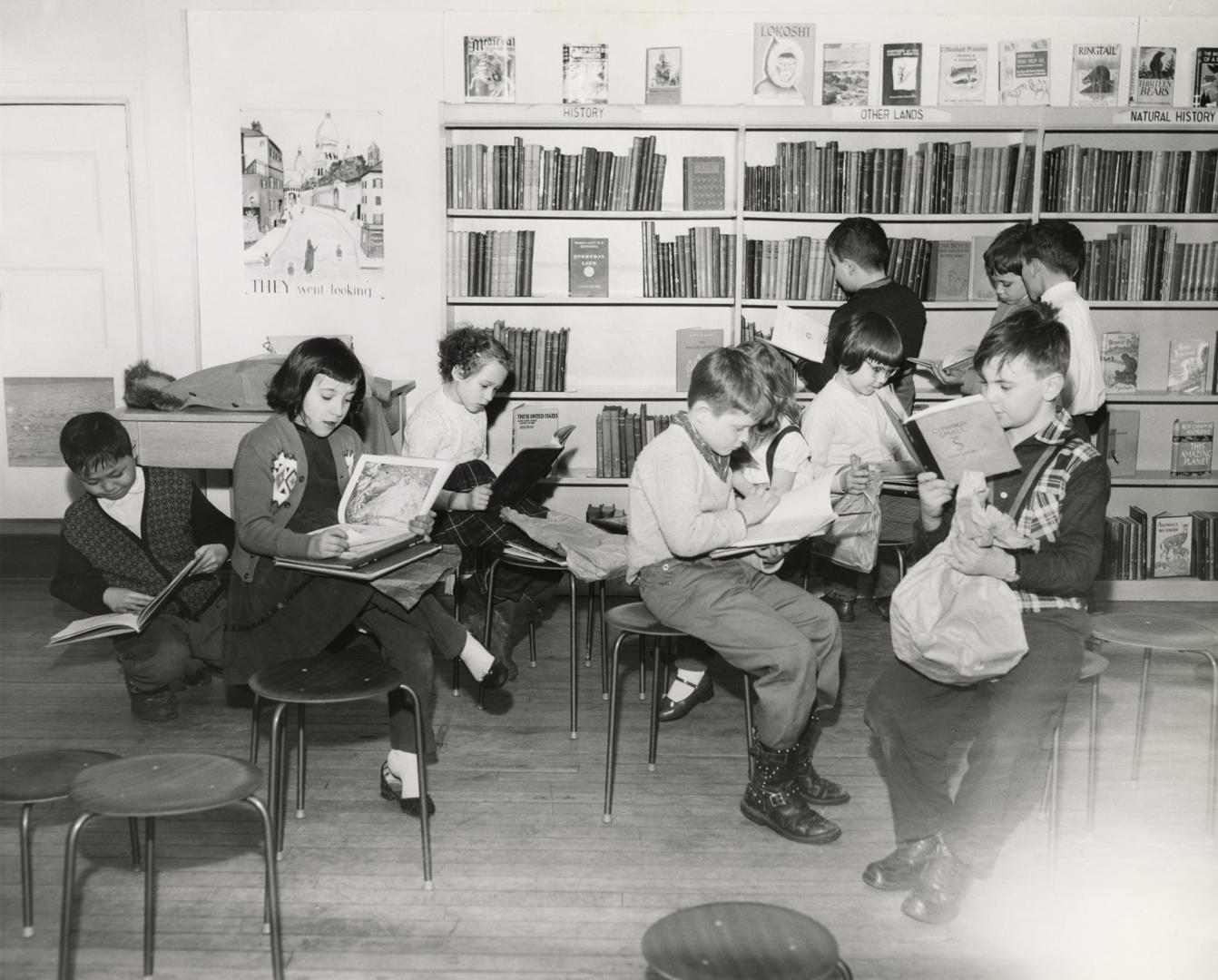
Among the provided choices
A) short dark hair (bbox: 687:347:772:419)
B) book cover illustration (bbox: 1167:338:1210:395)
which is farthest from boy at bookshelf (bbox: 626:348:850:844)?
book cover illustration (bbox: 1167:338:1210:395)

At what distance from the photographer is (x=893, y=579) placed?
16.3ft

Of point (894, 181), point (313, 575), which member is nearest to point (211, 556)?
point (313, 575)

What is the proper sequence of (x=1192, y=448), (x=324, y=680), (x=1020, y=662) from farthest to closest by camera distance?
(x=1192, y=448)
(x=324, y=680)
(x=1020, y=662)

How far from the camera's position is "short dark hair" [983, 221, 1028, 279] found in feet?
13.7

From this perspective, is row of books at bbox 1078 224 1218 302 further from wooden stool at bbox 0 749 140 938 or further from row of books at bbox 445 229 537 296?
wooden stool at bbox 0 749 140 938

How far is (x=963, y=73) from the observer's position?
5.17m

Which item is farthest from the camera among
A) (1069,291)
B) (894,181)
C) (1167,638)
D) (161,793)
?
(894,181)

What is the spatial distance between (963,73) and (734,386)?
10.1ft

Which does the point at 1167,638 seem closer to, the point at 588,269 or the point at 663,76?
the point at 588,269

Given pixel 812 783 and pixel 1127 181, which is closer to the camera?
pixel 812 783

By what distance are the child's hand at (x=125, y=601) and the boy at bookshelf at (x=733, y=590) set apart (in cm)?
151

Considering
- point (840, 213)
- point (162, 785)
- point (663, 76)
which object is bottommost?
point (162, 785)

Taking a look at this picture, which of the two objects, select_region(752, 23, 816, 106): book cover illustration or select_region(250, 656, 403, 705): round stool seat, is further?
select_region(752, 23, 816, 106): book cover illustration

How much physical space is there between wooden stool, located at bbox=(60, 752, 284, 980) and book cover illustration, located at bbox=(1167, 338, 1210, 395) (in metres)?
4.71
